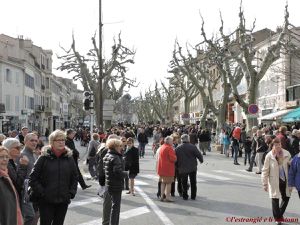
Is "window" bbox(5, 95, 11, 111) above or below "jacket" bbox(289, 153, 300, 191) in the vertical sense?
above

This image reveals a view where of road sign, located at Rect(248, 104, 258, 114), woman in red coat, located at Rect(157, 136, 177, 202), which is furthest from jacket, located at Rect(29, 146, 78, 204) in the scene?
road sign, located at Rect(248, 104, 258, 114)

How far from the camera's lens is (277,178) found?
29.8 feet

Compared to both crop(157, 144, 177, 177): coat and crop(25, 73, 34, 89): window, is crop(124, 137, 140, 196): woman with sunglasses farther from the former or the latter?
crop(25, 73, 34, 89): window

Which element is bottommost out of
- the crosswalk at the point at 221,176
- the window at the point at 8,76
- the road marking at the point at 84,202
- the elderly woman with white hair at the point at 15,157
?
the crosswalk at the point at 221,176

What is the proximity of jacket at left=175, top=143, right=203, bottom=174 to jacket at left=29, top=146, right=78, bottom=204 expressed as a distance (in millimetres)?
6331

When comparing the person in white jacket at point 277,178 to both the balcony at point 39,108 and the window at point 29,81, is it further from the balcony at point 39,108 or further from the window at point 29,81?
the balcony at point 39,108

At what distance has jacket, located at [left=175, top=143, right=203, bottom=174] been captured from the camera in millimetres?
12766

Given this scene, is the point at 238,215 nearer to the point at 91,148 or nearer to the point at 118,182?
the point at 118,182

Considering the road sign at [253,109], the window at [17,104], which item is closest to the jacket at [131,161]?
the road sign at [253,109]

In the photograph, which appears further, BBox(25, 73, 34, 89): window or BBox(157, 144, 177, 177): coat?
BBox(25, 73, 34, 89): window

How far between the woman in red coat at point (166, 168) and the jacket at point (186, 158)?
38 cm

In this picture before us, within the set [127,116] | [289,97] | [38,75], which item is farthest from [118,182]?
[127,116]

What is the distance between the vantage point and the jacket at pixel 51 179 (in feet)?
21.5

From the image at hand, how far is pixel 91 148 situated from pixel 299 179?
9000mm
